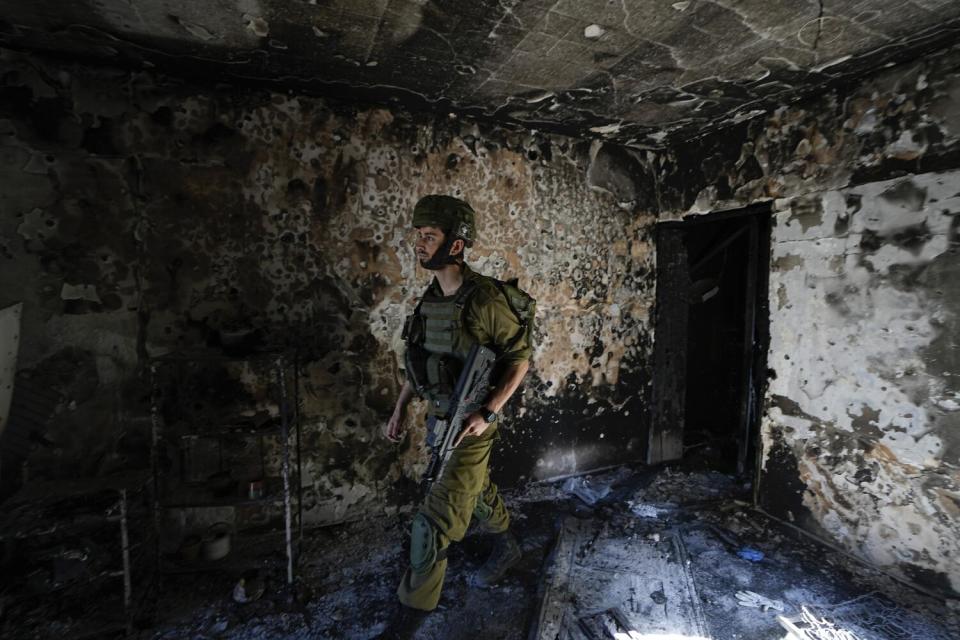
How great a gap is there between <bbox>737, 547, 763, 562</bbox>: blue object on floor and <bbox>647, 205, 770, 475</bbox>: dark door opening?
71 cm

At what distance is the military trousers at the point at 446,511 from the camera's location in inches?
74.8

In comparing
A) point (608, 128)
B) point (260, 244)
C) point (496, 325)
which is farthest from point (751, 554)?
point (260, 244)

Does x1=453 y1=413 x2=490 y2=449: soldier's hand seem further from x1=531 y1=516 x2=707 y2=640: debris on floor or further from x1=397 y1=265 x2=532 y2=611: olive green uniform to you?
x1=531 y1=516 x2=707 y2=640: debris on floor

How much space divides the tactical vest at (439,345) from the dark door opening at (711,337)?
2311 millimetres

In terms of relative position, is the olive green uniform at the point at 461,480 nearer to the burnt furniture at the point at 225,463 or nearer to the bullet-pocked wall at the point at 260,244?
the burnt furniture at the point at 225,463

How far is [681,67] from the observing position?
2.06 meters

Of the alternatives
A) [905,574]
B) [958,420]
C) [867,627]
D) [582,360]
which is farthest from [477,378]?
[905,574]

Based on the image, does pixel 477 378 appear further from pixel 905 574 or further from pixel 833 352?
pixel 905 574

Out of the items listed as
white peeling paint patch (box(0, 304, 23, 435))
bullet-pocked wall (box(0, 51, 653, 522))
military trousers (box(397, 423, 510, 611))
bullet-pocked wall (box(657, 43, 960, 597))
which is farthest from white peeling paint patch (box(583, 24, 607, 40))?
white peeling paint patch (box(0, 304, 23, 435))

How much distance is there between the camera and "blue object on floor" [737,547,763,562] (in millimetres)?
2479

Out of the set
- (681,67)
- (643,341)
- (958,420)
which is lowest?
(958,420)

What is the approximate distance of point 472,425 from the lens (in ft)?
6.18

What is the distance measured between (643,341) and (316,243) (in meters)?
2.80

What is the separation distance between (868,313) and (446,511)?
261 cm
